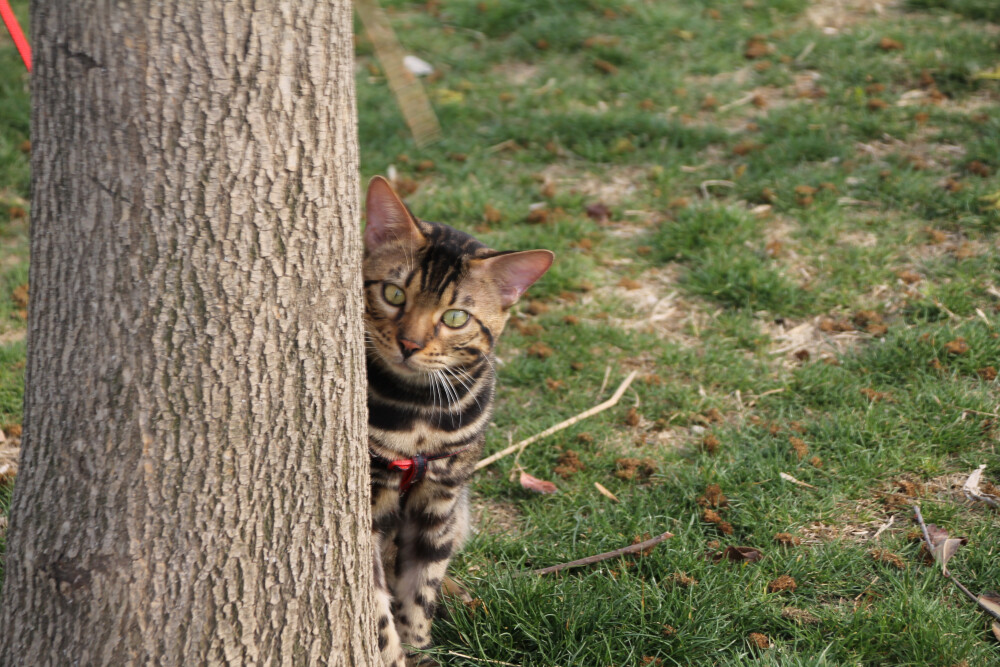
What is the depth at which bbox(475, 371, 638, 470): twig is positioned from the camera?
372cm

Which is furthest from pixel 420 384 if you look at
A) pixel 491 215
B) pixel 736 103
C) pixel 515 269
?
pixel 736 103

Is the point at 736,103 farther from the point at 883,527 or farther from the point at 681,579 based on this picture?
the point at 681,579

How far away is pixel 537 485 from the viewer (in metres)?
3.58

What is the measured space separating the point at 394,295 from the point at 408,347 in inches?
9.3

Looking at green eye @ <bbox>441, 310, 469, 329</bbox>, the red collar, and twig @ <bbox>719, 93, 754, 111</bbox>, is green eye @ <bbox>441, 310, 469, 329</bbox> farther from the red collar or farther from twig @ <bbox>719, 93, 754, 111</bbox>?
twig @ <bbox>719, 93, 754, 111</bbox>

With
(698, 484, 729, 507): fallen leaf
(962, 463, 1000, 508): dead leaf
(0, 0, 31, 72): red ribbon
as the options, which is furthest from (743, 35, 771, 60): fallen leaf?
(0, 0, 31, 72): red ribbon

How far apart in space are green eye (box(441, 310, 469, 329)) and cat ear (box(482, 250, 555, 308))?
7.1 inches

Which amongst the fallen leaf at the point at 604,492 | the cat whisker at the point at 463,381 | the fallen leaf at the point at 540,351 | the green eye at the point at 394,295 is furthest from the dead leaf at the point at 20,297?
the fallen leaf at the point at 604,492

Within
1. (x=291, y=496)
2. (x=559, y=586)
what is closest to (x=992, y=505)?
(x=559, y=586)

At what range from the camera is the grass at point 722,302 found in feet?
9.34

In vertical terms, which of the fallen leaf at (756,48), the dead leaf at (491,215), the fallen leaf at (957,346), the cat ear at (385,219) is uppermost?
the cat ear at (385,219)

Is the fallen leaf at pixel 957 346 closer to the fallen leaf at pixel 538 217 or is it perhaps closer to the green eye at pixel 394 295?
the fallen leaf at pixel 538 217

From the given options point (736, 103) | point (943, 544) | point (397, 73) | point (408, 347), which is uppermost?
point (397, 73)

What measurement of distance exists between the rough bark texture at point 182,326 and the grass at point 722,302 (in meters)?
1.07
